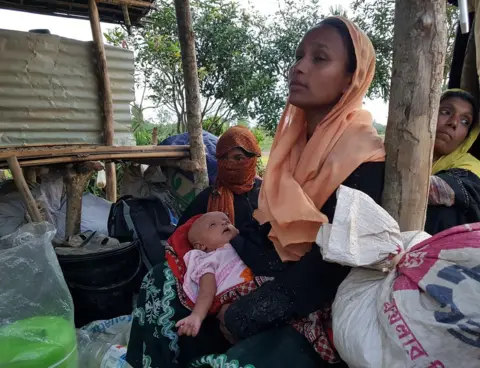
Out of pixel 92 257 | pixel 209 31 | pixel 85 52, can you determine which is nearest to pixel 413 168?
pixel 92 257

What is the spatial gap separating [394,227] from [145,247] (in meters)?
2.40

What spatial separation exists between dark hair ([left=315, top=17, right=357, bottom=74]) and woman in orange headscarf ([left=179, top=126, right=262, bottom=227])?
1.31m

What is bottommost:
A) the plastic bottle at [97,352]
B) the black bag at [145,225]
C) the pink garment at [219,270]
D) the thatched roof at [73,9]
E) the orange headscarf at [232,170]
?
the plastic bottle at [97,352]

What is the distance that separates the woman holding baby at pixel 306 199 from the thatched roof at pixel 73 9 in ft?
11.1

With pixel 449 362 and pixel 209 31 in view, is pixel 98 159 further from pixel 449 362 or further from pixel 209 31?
pixel 209 31

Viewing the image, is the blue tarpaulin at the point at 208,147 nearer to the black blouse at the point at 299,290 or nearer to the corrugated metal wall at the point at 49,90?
the corrugated metal wall at the point at 49,90

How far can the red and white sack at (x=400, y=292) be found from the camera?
839mm

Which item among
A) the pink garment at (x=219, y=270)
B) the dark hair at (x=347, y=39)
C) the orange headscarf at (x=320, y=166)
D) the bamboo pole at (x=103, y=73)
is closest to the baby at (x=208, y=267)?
the pink garment at (x=219, y=270)

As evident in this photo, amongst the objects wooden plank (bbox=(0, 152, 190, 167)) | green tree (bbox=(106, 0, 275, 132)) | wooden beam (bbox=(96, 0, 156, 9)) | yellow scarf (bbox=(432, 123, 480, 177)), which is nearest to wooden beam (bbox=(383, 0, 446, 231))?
yellow scarf (bbox=(432, 123, 480, 177))

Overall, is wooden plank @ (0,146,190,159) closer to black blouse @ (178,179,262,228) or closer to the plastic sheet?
the plastic sheet

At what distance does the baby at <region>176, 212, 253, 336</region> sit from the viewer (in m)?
1.47

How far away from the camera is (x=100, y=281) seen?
288 centimetres

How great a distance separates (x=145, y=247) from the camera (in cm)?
312

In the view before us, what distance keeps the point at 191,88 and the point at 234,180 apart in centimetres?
124
